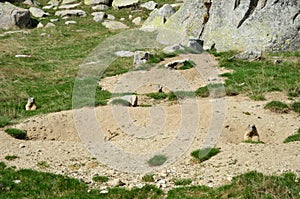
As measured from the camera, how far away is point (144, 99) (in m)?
20.7

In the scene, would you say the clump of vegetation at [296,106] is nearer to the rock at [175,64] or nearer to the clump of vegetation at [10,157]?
the rock at [175,64]

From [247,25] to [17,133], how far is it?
60.0 ft

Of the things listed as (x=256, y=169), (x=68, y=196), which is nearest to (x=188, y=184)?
(x=256, y=169)

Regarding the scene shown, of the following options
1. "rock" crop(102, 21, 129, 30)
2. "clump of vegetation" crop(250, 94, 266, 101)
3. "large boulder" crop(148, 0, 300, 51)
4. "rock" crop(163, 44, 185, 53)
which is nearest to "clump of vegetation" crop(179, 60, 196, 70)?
"rock" crop(163, 44, 185, 53)

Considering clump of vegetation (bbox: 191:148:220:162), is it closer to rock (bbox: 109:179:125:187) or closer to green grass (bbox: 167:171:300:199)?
green grass (bbox: 167:171:300:199)

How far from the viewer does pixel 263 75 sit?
75.1 ft

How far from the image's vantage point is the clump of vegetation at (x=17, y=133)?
1639cm

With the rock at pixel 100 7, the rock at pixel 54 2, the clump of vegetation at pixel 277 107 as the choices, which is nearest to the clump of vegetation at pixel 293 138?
the clump of vegetation at pixel 277 107

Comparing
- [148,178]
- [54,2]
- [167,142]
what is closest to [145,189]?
[148,178]

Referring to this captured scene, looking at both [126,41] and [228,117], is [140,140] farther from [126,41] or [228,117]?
[126,41]

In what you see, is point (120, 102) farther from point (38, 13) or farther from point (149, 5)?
point (149, 5)

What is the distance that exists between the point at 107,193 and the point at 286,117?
8893 mm

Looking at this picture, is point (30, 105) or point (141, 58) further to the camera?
point (141, 58)

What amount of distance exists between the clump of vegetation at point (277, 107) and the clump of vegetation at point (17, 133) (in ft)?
31.4
